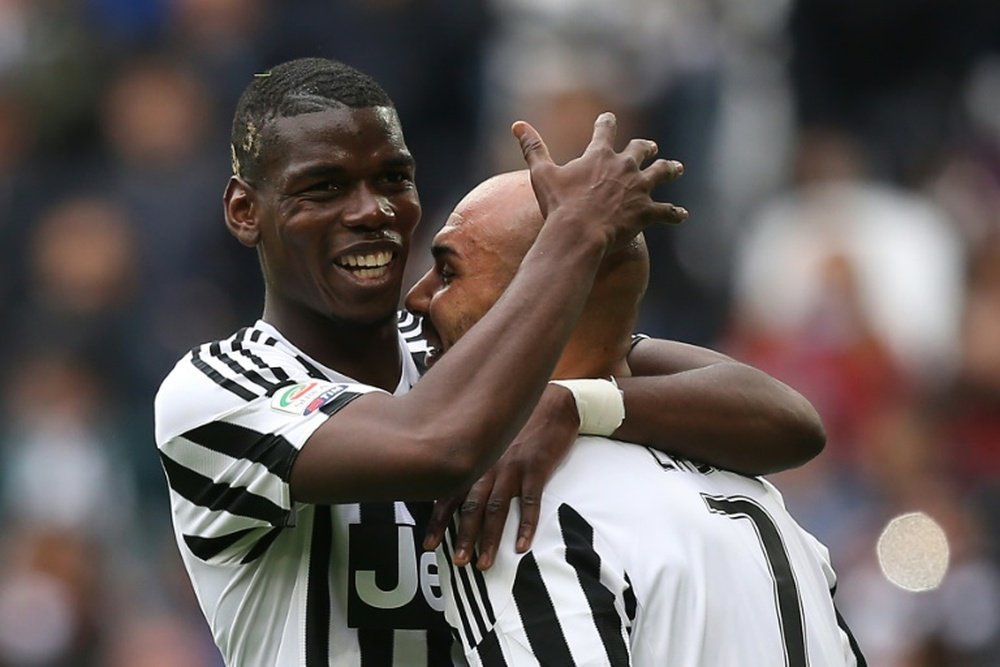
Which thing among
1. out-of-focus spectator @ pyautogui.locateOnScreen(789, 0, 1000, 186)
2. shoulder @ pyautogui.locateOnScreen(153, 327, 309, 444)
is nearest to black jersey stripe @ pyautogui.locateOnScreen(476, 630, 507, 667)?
shoulder @ pyautogui.locateOnScreen(153, 327, 309, 444)

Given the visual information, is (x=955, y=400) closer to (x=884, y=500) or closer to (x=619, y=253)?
(x=884, y=500)

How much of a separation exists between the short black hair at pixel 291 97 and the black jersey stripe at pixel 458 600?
3.10 ft

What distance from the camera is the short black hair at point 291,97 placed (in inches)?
146

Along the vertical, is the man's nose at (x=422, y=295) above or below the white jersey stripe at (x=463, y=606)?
above

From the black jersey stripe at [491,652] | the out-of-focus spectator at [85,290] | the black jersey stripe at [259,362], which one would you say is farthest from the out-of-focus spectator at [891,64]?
the black jersey stripe at [491,652]

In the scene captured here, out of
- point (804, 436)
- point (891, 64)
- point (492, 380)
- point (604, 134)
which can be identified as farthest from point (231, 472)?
point (891, 64)

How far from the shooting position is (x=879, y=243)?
8680mm

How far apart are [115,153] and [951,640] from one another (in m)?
5.29

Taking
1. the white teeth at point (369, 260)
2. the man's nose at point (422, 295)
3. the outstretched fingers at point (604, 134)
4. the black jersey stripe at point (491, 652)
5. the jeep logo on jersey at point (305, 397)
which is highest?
the outstretched fingers at point (604, 134)

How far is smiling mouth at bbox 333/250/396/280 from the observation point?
3.72 m

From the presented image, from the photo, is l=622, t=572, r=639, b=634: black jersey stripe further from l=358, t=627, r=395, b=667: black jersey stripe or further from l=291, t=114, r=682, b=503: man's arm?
l=358, t=627, r=395, b=667: black jersey stripe

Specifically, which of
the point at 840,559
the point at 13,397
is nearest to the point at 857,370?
the point at 840,559

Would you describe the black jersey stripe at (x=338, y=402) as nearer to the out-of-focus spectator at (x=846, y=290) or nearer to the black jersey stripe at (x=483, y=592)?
the black jersey stripe at (x=483, y=592)

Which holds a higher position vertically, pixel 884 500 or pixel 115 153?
pixel 115 153
